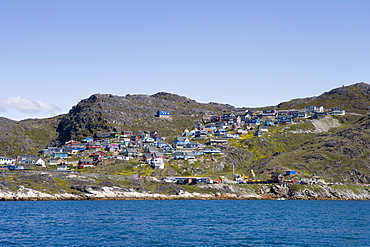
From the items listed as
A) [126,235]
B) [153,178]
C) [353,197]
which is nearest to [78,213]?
[126,235]

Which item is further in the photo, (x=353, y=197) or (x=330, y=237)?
(x=353, y=197)

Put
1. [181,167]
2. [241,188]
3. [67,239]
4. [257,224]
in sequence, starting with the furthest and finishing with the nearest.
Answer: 1. [181,167]
2. [241,188]
3. [257,224]
4. [67,239]

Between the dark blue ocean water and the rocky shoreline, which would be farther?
the rocky shoreline

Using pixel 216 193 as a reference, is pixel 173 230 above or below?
above

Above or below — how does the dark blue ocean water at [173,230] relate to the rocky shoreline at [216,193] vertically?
above

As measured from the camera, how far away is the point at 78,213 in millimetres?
94062

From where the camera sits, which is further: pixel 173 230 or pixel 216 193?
pixel 216 193

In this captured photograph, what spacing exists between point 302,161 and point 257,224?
4969 inches

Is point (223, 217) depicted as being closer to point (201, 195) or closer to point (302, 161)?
point (201, 195)

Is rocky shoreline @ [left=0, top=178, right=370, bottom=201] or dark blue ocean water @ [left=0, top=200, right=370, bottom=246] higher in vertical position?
dark blue ocean water @ [left=0, top=200, right=370, bottom=246]

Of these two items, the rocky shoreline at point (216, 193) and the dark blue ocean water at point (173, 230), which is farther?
the rocky shoreline at point (216, 193)

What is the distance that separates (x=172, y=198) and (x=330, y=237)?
9413cm

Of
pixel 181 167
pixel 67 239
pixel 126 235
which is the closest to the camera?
pixel 67 239

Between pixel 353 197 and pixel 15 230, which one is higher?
pixel 15 230
